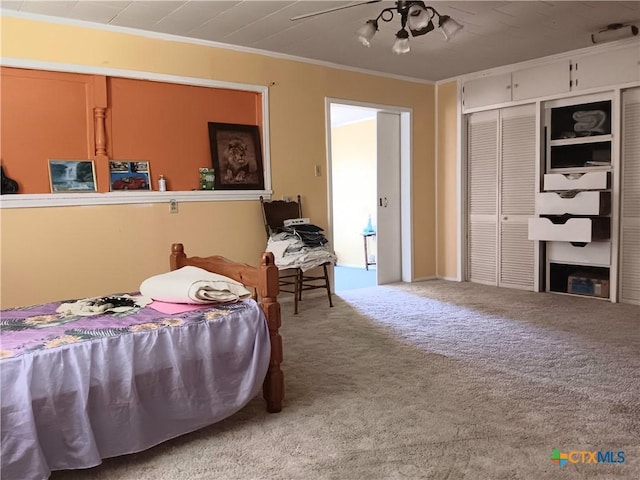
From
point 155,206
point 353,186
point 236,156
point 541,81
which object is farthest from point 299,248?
point 353,186

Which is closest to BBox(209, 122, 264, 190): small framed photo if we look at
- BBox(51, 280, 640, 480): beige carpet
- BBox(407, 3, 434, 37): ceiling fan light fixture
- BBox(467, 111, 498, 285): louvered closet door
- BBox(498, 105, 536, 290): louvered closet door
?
BBox(51, 280, 640, 480): beige carpet

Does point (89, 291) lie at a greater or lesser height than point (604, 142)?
lesser

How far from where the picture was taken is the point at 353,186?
7797 mm

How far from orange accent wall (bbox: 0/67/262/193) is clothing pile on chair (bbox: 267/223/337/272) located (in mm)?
870

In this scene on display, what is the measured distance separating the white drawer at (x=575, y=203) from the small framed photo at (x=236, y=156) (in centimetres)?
266

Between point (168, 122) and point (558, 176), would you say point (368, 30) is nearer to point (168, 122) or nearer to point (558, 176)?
point (168, 122)

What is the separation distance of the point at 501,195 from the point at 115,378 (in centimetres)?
461

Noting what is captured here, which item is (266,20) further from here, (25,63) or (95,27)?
(25,63)

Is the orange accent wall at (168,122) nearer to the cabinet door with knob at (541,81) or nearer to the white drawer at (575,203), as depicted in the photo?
the cabinet door with knob at (541,81)

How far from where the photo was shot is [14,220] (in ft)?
11.9

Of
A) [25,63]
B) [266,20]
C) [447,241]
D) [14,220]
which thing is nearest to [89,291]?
[14,220]

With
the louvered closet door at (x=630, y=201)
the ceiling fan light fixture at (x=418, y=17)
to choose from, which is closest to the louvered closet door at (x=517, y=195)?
the louvered closet door at (x=630, y=201)

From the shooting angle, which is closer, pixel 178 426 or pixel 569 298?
pixel 178 426

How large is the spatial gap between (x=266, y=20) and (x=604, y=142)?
3.31 m
